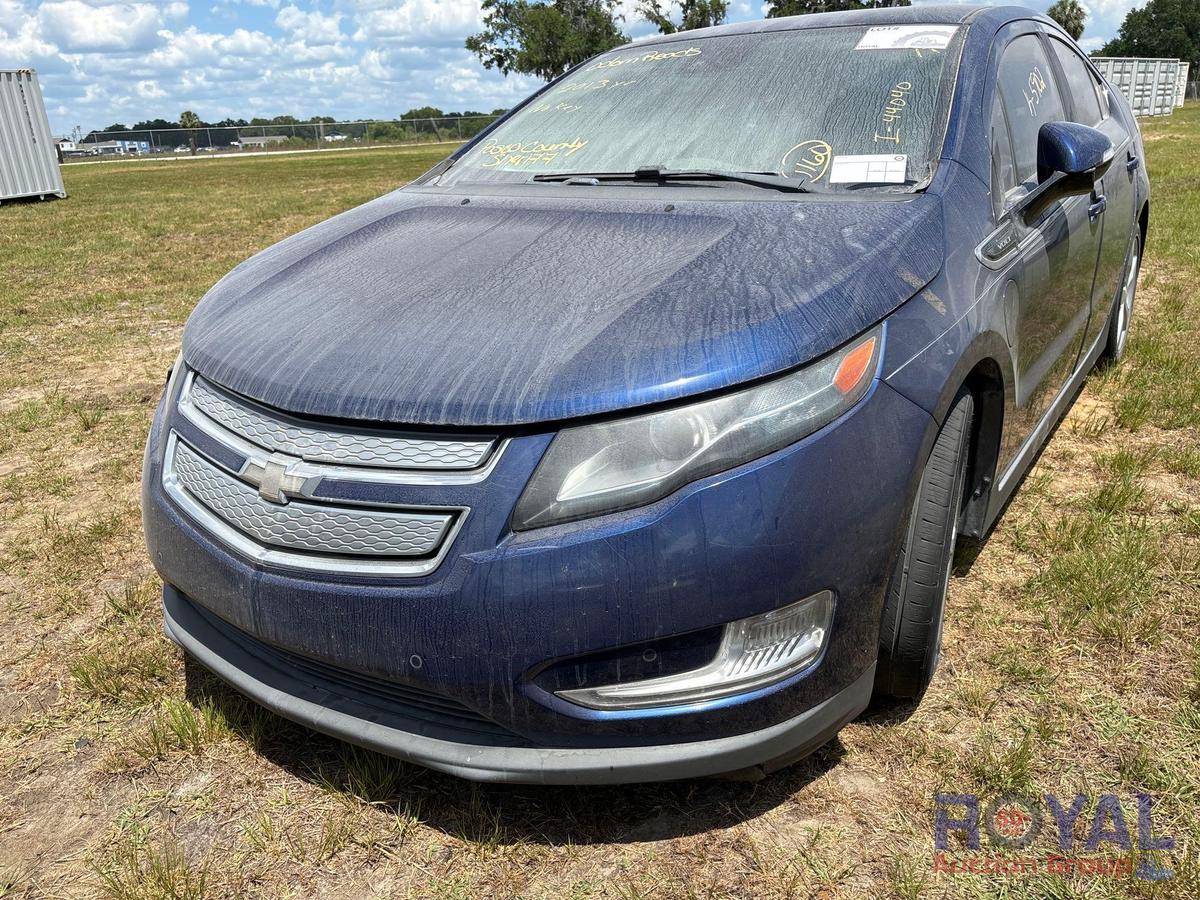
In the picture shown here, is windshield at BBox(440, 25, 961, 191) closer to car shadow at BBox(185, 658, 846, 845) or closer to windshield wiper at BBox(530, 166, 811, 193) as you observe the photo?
windshield wiper at BBox(530, 166, 811, 193)

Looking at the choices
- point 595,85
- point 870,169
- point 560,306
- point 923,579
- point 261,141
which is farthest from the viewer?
point 261,141

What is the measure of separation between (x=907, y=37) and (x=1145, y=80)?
39.1 metres

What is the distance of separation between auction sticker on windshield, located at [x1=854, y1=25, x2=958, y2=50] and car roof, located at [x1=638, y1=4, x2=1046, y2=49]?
41mm

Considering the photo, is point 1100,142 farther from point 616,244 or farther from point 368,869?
point 368,869

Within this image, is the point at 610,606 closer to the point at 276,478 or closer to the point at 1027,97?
the point at 276,478

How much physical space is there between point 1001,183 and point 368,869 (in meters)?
2.12

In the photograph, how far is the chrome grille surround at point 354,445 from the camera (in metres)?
1.58

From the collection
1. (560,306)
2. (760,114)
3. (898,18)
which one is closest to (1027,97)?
(898,18)

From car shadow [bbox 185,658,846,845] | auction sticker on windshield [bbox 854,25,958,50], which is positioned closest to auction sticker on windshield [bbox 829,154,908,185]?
auction sticker on windshield [bbox 854,25,958,50]

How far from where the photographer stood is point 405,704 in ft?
5.58

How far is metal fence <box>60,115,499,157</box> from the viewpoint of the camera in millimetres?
46438

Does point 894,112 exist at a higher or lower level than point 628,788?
higher

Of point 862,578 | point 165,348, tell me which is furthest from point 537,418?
point 165,348

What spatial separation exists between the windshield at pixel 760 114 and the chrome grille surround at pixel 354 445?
1192 mm
